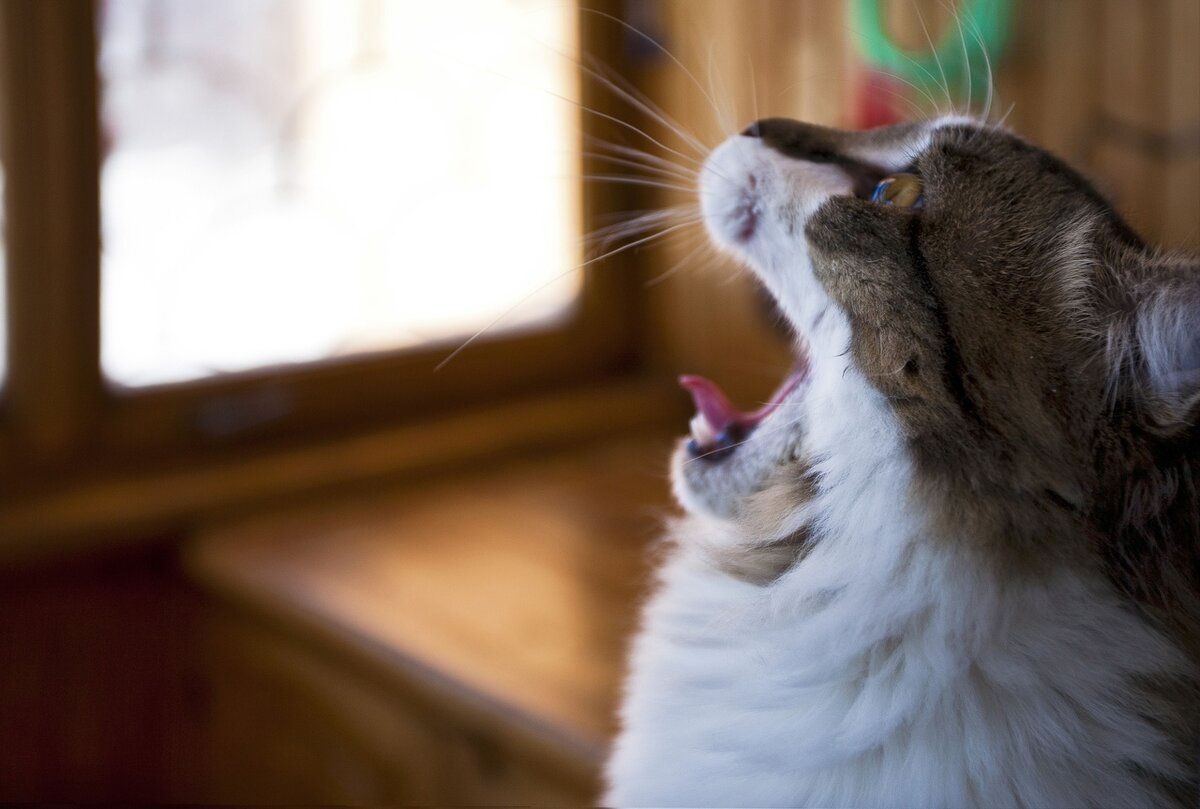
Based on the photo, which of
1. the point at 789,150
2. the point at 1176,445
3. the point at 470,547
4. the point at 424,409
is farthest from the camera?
the point at 424,409

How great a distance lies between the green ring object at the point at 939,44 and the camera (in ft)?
4.16

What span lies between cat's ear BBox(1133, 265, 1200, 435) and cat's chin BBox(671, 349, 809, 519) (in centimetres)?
19

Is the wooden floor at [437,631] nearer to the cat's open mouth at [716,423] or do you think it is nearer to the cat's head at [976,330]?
the cat's open mouth at [716,423]

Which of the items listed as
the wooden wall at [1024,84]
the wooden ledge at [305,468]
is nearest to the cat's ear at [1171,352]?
the wooden wall at [1024,84]

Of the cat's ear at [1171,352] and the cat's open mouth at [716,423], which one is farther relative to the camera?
the cat's open mouth at [716,423]

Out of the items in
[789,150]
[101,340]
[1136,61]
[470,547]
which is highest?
[1136,61]

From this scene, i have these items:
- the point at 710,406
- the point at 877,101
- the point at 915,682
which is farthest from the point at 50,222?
the point at 915,682

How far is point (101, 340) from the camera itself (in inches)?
51.7

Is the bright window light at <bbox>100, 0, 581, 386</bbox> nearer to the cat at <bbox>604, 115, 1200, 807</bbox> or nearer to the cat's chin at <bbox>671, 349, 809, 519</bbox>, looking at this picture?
the cat's chin at <bbox>671, 349, 809, 519</bbox>

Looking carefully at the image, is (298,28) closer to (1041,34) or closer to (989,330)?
(1041,34)

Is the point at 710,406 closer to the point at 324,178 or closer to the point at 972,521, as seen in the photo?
the point at 972,521

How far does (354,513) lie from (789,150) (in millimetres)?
858

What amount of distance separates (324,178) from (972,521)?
3.43 ft

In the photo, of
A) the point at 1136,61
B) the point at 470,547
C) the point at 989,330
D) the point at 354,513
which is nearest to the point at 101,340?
the point at 354,513
